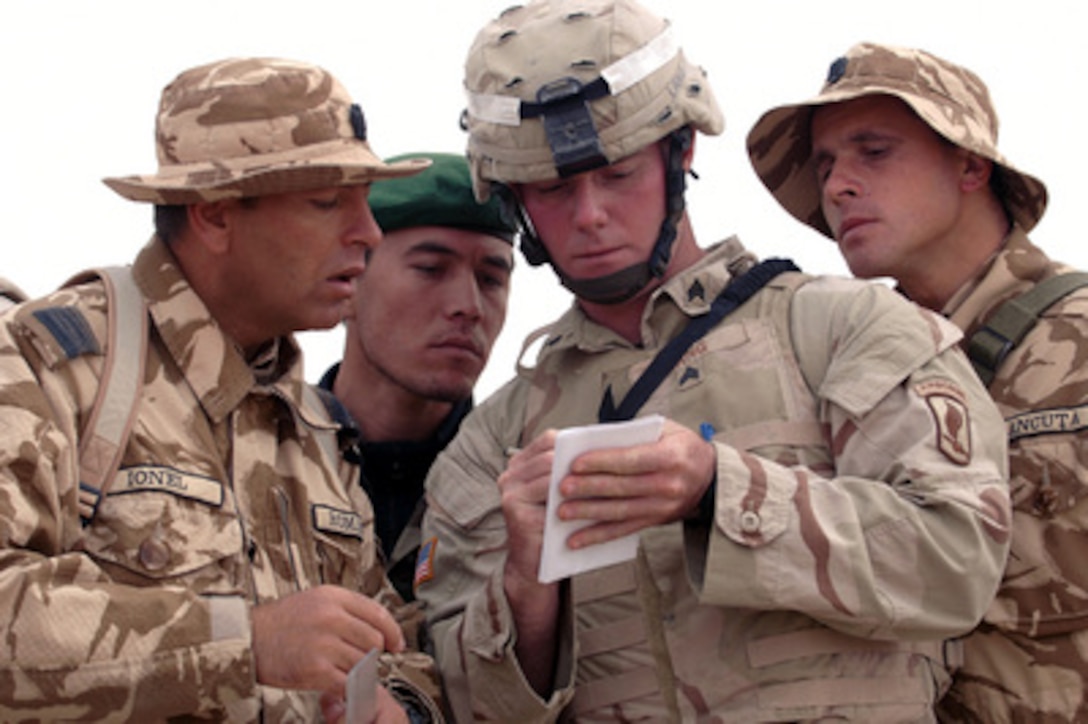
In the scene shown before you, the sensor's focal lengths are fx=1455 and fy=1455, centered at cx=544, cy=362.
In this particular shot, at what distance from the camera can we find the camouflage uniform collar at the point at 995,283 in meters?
5.54

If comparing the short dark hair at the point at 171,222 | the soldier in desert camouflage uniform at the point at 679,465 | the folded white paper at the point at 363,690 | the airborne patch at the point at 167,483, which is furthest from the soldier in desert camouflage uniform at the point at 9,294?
the folded white paper at the point at 363,690

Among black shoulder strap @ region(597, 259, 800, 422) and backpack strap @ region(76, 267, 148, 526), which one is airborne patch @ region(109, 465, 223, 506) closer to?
backpack strap @ region(76, 267, 148, 526)

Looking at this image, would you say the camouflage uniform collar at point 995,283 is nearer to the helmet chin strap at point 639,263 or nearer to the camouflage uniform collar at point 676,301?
the camouflage uniform collar at point 676,301

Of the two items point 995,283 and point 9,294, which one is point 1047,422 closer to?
point 995,283

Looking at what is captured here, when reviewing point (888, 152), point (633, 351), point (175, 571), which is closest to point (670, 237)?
point (633, 351)

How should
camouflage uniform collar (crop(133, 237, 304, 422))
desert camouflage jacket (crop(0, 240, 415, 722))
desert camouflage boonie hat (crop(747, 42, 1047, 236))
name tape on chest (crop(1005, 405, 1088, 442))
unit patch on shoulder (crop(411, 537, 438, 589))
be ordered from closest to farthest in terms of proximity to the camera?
desert camouflage jacket (crop(0, 240, 415, 722)) < camouflage uniform collar (crop(133, 237, 304, 422)) < name tape on chest (crop(1005, 405, 1088, 442)) < unit patch on shoulder (crop(411, 537, 438, 589)) < desert camouflage boonie hat (crop(747, 42, 1047, 236))

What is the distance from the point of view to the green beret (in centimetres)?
714

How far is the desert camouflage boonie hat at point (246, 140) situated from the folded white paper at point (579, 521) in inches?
61.9

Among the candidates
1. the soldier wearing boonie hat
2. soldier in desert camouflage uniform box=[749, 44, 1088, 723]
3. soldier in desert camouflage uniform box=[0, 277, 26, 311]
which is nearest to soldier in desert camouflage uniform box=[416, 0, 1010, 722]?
soldier in desert camouflage uniform box=[749, 44, 1088, 723]

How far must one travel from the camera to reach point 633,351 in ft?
17.3

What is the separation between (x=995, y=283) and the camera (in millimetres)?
5578

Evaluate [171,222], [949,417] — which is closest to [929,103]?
[949,417]

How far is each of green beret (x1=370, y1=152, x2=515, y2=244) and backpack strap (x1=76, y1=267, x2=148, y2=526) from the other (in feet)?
7.47

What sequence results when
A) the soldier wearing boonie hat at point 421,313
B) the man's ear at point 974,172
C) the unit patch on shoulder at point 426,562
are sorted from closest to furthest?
the unit patch on shoulder at point 426,562
the man's ear at point 974,172
the soldier wearing boonie hat at point 421,313
